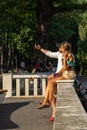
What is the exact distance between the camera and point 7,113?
12.4 metres

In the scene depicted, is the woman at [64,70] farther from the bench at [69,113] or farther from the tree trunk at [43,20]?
the tree trunk at [43,20]

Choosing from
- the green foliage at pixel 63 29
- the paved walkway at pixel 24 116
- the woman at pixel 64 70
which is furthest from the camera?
the green foliage at pixel 63 29

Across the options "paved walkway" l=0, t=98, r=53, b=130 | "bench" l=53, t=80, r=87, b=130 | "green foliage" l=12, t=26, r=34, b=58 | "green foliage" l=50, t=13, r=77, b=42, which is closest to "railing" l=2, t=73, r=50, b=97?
"paved walkway" l=0, t=98, r=53, b=130

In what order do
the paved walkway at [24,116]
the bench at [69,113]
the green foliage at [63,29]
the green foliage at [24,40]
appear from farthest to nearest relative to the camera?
the green foliage at [63,29], the green foliage at [24,40], the paved walkway at [24,116], the bench at [69,113]

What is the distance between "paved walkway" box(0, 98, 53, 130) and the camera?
10.3 meters

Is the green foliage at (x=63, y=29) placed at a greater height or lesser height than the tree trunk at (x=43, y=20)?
greater

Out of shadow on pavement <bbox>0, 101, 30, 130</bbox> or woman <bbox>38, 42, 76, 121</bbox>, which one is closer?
shadow on pavement <bbox>0, 101, 30, 130</bbox>

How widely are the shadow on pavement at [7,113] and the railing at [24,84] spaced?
2324mm

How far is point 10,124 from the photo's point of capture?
10.6m

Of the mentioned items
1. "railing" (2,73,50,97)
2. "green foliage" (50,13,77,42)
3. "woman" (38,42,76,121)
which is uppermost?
"green foliage" (50,13,77,42)

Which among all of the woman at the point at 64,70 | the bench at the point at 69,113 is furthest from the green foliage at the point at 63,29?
the bench at the point at 69,113

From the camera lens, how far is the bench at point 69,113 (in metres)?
Result: 6.42

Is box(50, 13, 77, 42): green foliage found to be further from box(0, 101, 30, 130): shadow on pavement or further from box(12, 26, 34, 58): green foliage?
box(0, 101, 30, 130): shadow on pavement

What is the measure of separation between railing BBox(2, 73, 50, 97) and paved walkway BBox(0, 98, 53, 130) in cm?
200
